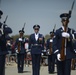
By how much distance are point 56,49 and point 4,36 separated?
1.80 metres

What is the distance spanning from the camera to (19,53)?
17125 mm

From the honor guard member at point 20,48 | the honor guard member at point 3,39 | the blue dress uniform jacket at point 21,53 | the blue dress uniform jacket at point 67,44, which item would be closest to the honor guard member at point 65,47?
the blue dress uniform jacket at point 67,44

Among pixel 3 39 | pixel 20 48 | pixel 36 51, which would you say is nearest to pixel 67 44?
pixel 3 39

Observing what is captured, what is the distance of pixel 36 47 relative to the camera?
1371 centimetres

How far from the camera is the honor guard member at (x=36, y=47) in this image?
13.5m

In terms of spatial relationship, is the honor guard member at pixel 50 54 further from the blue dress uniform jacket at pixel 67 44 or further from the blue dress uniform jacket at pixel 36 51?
the blue dress uniform jacket at pixel 67 44

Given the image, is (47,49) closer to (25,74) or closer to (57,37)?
(25,74)

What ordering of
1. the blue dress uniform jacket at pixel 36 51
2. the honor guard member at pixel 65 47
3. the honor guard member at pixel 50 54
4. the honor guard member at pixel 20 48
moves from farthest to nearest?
the honor guard member at pixel 50 54 → the honor guard member at pixel 20 48 → the blue dress uniform jacket at pixel 36 51 → the honor guard member at pixel 65 47

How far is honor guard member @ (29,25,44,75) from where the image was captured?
531 inches

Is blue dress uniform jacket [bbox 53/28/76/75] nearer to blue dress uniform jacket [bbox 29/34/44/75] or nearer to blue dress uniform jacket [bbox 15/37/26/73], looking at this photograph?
blue dress uniform jacket [bbox 29/34/44/75]

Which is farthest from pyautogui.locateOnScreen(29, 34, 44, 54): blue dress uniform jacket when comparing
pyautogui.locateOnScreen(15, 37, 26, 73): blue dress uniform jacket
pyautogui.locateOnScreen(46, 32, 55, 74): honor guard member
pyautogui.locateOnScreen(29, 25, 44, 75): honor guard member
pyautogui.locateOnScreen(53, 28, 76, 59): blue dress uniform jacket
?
pyautogui.locateOnScreen(53, 28, 76, 59): blue dress uniform jacket

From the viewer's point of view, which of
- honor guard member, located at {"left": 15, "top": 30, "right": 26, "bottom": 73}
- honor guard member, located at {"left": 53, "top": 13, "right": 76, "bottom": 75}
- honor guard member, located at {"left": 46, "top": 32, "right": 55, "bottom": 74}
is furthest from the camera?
honor guard member, located at {"left": 46, "top": 32, "right": 55, "bottom": 74}

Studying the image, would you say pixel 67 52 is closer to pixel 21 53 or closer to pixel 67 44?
pixel 67 44

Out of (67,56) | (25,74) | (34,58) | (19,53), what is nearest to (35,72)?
(34,58)
